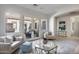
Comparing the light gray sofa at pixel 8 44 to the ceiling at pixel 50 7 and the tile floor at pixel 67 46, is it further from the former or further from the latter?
the ceiling at pixel 50 7

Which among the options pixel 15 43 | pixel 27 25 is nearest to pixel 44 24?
pixel 27 25

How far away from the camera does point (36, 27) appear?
8.33 ft

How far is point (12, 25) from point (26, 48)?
1.99ft

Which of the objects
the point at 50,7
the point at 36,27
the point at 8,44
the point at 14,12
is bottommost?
the point at 8,44

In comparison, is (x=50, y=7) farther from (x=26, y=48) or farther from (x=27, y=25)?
(x=26, y=48)

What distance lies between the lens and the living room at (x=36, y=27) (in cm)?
239

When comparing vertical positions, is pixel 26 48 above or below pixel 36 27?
below

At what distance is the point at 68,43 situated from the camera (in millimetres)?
2484

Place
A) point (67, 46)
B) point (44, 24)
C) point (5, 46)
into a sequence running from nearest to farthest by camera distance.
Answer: point (5, 46)
point (67, 46)
point (44, 24)

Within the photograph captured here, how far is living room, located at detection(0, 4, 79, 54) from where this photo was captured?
2.39 m
